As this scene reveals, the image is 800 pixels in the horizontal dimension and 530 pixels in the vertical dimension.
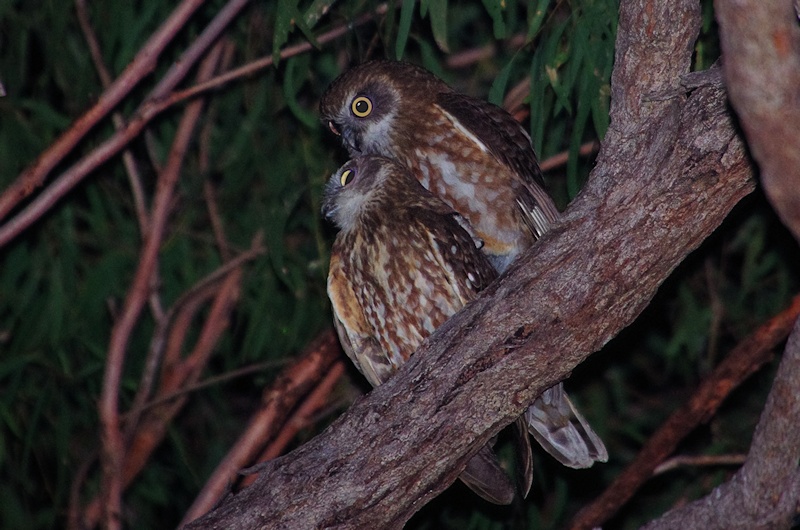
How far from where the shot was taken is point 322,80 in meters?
4.18

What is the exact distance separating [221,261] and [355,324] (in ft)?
5.11

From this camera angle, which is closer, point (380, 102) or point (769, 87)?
point (769, 87)

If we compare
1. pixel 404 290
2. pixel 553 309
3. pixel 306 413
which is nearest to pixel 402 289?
pixel 404 290

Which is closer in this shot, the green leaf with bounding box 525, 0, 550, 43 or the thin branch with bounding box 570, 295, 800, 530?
the green leaf with bounding box 525, 0, 550, 43

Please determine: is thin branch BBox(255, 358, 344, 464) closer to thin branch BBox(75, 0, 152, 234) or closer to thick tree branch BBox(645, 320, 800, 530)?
thin branch BBox(75, 0, 152, 234)

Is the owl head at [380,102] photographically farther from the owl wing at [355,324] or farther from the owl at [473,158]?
the owl wing at [355,324]

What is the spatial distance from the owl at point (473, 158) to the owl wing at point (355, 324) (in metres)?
0.38

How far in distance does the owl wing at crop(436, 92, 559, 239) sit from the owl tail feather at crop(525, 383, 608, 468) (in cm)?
47

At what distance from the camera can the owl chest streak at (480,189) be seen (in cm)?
294

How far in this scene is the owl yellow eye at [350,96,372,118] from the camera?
316 cm

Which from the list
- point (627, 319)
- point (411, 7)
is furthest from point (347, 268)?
point (627, 319)

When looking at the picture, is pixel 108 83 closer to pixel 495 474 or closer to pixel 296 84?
pixel 296 84

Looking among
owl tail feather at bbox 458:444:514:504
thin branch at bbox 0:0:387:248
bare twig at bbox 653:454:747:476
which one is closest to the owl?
owl tail feather at bbox 458:444:514:504

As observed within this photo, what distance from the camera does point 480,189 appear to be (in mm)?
2955
